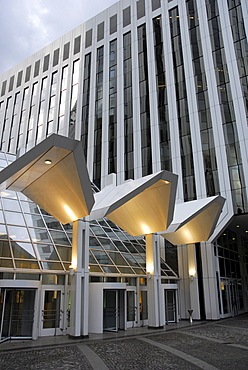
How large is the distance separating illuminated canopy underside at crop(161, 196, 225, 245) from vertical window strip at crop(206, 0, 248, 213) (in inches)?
129

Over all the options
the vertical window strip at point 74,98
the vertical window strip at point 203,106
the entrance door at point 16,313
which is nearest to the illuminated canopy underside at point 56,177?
the entrance door at point 16,313

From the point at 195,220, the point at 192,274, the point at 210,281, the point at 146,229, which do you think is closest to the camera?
the point at 146,229

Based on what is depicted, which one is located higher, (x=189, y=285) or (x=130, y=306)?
(x=189, y=285)

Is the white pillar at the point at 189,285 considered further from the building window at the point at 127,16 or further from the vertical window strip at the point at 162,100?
the building window at the point at 127,16

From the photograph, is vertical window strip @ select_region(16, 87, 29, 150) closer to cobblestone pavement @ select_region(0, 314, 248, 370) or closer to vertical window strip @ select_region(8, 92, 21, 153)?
vertical window strip @ select_region(8, 92, 21, 153)

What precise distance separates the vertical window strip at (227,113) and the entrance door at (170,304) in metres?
7.07

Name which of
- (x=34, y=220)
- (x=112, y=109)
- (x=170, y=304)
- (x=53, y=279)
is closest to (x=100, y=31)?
(x=112, y=109)

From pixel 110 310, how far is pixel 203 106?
54.1 ft

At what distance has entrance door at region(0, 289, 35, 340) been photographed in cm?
1317

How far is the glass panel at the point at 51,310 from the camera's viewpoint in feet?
47.4

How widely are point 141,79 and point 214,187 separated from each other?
12.9m

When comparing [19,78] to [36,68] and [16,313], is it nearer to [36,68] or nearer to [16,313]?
[36,68]

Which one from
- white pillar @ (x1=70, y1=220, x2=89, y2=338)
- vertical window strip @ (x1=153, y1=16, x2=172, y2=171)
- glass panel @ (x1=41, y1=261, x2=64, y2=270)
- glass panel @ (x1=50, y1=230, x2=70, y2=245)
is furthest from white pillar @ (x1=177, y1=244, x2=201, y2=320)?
glass panel @ (x1=41, y1=261, x2=64, y2=270)

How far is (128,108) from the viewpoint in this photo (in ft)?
95.8
